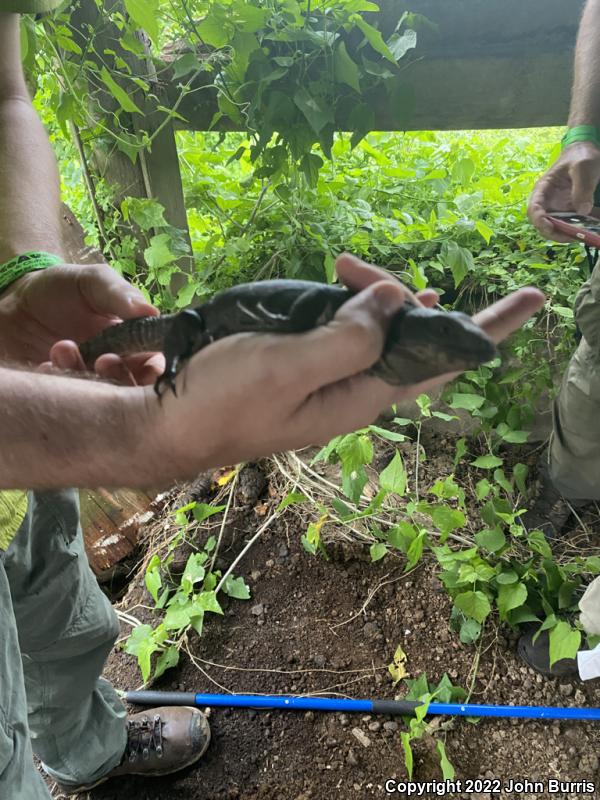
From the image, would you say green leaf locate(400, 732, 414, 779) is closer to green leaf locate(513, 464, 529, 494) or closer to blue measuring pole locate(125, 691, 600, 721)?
blue measuring pole locate(125, 691, 600, 721)

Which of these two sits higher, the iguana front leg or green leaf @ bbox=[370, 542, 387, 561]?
the iguana front leg

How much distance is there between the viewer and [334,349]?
1027mm

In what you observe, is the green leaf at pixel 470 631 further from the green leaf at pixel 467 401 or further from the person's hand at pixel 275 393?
the person's hand at pixel 275 393

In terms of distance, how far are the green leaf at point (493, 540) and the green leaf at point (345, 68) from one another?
7.19 feet

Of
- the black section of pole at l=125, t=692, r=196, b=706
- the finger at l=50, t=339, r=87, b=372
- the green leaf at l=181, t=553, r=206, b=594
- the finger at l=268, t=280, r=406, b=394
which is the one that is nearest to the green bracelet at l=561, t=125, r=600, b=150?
the finger at l=268, t=280, r=406, b=394

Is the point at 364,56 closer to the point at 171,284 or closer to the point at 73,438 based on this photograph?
the point at 171,284

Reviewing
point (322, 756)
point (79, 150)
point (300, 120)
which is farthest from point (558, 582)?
point (79, 150)

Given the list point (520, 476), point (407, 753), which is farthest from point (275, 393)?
point (520, 476)

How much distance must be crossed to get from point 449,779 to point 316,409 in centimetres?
206

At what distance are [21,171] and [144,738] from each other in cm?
254

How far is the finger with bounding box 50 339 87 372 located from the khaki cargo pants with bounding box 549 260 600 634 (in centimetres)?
232

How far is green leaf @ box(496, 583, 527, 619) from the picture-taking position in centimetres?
262

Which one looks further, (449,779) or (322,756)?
(322,756)

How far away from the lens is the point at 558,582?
2723 mm
